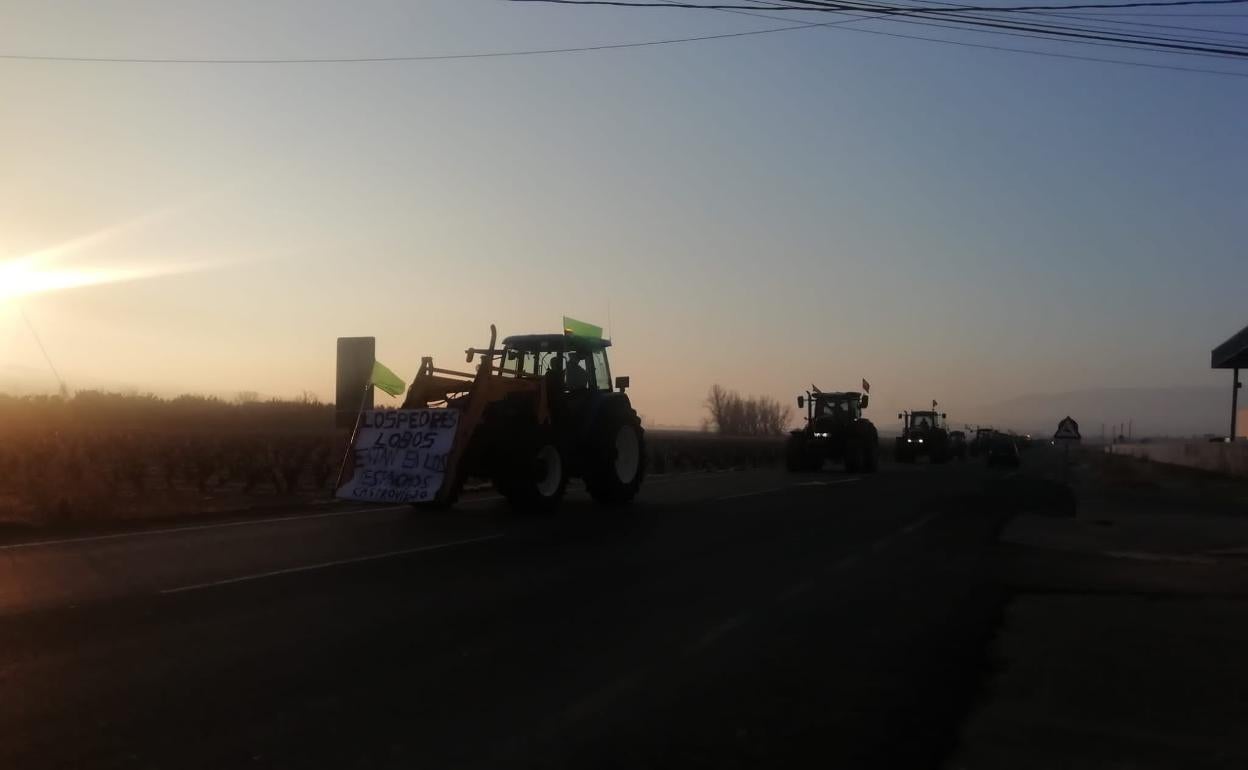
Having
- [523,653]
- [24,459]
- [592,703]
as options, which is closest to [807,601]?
[523,653]

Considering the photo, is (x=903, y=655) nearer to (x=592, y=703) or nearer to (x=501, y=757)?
(x=592, y=703)

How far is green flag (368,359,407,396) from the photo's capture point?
19047 mm

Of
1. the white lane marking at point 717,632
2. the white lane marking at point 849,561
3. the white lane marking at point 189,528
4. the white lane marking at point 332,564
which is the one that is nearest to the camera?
the white lane marking at point 717,632

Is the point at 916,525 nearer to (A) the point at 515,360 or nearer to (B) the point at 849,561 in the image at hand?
(B) the point at 849,561

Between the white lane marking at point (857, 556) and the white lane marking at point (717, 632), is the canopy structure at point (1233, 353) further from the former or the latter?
the white lane marking at point (717, 632)

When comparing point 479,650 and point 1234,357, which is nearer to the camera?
point 479,650

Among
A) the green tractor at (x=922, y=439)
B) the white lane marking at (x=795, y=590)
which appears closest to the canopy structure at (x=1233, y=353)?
the green tractor at (x=922, y=439)

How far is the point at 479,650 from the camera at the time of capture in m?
8.12

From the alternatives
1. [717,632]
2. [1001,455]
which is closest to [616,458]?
[717,632]

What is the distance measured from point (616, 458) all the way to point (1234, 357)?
4714cm

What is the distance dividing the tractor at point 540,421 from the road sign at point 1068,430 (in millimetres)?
19165

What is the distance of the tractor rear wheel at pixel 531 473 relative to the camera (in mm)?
17844

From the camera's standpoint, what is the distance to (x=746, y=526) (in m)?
17.5

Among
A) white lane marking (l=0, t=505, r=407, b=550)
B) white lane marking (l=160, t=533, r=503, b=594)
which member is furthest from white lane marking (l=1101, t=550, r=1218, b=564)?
white lane marking (l=0, t=505, r=407, b=550)
